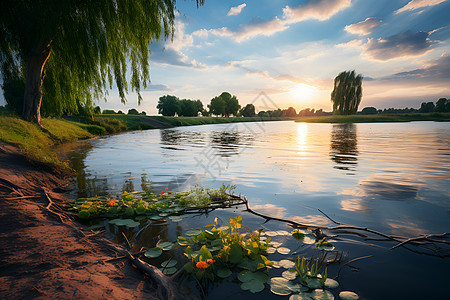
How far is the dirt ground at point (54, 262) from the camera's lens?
1.76m

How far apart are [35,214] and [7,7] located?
995 centimetres

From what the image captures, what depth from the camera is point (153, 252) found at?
2732mm

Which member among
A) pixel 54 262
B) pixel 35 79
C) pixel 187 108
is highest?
pixel 187 108

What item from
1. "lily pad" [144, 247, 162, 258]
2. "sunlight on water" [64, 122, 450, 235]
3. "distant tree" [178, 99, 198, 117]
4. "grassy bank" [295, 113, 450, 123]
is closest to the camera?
"lily pad" [144, 247, 162, 258]

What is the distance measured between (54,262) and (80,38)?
10.8 m

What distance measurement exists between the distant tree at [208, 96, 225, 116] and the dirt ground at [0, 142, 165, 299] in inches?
3767

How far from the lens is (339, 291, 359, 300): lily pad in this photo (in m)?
2.01

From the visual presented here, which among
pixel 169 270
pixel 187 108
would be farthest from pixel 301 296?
pixel 187 108

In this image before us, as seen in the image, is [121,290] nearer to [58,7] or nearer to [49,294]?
[49,294]

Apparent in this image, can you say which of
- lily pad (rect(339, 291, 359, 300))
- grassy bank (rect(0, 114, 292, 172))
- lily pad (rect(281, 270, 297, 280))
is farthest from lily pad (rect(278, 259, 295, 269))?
grassy bank (rect(0, 114, 292, 172))

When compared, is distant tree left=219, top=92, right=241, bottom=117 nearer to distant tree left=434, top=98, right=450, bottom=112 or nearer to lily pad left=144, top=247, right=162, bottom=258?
distant tree left=434, top=98, right=450, bottom=112

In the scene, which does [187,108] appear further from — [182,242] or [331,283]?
[331,283]

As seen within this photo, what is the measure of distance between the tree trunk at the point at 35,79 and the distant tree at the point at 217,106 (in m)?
87.1

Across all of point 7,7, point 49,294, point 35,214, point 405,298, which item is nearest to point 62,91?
point 7,7
